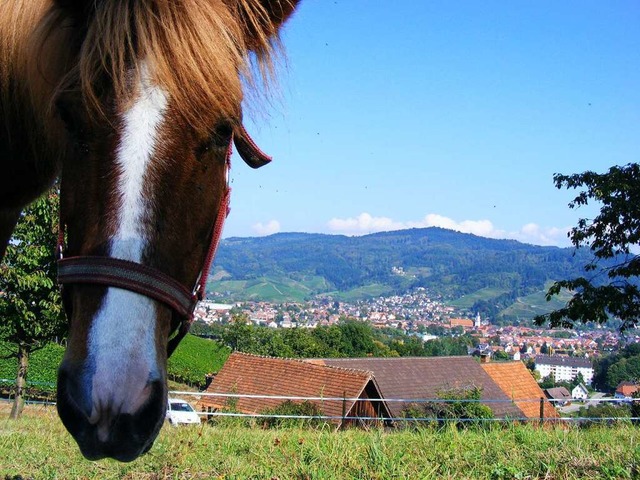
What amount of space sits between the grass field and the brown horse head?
2155mm

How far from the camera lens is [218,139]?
1.78 metres

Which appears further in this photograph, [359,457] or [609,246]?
[609,246]

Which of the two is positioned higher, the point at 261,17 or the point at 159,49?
the point at 261,17

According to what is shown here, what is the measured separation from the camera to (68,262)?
158cm

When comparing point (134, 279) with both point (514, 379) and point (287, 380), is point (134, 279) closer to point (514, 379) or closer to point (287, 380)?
point (287, 380)

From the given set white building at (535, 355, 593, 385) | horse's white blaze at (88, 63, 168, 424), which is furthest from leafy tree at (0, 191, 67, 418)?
white building at (535, 355, 593, 385)

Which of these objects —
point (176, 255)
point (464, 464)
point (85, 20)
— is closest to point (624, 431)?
point (464, 464)

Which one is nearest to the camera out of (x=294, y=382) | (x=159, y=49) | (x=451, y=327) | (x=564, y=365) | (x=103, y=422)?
(x=103, y=422)

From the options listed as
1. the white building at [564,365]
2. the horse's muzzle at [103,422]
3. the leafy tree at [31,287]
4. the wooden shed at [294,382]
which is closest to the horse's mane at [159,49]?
the horse's muzzle at [103,422]

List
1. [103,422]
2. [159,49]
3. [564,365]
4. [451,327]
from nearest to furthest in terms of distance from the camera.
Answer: [103,422], [159,49], [564,365], [451,327]

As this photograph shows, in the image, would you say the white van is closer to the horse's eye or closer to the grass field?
the grass field

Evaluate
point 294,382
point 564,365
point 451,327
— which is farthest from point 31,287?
point 451,327

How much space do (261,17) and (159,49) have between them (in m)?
0.57

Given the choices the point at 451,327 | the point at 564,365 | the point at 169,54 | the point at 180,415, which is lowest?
the point at 564,365
